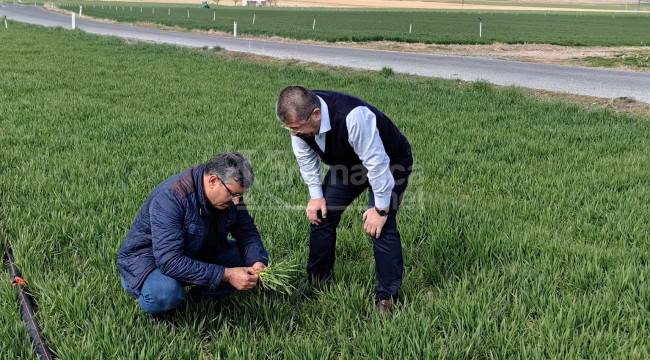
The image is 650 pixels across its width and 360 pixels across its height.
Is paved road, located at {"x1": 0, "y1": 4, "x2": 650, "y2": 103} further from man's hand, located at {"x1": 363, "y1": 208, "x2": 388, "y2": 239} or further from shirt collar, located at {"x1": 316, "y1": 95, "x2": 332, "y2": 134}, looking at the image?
shirt collar, located at {"x1": 316, "y1": 95, "x2": 332, "y2": 134}

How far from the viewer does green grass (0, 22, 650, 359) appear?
8.69ft

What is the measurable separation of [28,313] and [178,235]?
1047 millimetres

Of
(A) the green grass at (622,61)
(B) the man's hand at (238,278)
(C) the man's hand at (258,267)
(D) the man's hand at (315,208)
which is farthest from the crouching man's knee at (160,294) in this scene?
(A) the green grass at (622,61)

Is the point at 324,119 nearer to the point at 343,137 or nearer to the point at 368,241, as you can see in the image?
the point at 343,137

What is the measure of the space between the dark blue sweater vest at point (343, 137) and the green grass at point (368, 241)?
673 millimetres

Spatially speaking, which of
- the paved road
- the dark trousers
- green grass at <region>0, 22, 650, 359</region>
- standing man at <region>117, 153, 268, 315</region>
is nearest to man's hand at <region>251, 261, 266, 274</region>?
standing man at <region>117, 153, 268, 315</region>

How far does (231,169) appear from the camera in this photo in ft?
8.21

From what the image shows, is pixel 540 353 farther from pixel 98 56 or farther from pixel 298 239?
pixel 98 56

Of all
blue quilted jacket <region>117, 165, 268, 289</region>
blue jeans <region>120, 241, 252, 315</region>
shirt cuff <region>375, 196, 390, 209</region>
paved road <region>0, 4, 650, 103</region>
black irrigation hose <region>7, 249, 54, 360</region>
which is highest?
paved road <region>0, 4, 650, 103</region>

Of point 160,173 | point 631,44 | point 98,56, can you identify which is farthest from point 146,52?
point 631,44

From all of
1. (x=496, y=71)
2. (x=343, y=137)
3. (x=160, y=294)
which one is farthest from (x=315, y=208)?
(x=496, y=71)

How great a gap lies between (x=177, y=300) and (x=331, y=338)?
82 cm

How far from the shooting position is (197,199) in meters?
2.64

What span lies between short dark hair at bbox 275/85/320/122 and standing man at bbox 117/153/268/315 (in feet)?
1.03
